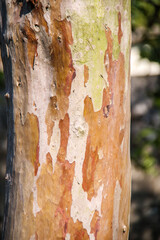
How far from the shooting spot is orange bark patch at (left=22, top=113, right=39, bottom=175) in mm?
1216

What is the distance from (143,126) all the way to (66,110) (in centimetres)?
396

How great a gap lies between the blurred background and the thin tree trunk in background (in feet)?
6.15

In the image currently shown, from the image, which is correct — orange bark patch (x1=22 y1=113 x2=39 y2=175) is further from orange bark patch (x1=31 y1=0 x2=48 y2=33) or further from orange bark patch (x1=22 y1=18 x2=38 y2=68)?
orange bark patch (x1=31 y1=0 x2=48 y2=33)

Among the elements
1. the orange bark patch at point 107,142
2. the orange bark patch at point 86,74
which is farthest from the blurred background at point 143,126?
the orange bark patch at point 86,74

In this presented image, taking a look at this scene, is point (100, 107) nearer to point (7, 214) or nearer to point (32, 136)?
point (32, 136)

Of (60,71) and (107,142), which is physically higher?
(60,71)

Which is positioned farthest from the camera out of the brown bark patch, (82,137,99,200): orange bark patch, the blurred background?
the blurred background

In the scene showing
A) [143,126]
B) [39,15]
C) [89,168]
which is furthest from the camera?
[143,126]

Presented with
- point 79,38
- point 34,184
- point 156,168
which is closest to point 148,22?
point 156,168

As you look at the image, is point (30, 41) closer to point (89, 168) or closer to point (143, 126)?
point (89, 168)

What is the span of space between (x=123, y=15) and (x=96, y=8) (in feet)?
0.49

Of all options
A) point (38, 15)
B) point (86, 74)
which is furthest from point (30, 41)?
point (86, 74)

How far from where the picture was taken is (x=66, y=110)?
3.91 ft

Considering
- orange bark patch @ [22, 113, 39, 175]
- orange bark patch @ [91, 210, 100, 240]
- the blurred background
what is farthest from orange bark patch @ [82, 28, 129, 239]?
the blurred background
